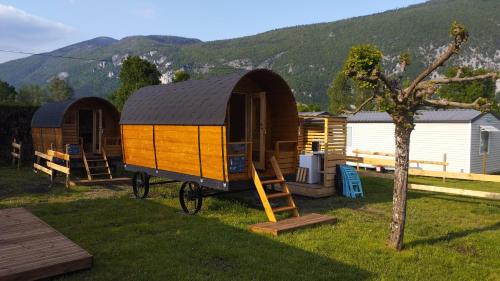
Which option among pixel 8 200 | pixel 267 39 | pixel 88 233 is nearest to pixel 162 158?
pixel 88 233

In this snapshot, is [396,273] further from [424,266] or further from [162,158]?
[162,158]

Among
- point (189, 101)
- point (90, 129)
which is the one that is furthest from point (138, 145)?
point (90, 129)

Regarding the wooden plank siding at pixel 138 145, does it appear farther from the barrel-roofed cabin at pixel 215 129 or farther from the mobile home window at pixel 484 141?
the mobile home window at pixel 484 141

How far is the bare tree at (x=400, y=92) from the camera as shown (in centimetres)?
699

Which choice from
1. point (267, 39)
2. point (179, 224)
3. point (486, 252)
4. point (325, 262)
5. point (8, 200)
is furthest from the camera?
point (267, 39)

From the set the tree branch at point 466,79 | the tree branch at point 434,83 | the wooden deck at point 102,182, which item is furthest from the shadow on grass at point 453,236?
the wooden deck at point 102,182

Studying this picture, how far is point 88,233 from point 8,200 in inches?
208

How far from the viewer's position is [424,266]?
6793 millimetres

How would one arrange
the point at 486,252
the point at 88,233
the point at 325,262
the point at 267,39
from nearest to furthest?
the point at 325,262, the point at 486,252, the point at 88,233, the point at 267,39

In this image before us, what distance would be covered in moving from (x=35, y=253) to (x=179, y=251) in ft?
7.71

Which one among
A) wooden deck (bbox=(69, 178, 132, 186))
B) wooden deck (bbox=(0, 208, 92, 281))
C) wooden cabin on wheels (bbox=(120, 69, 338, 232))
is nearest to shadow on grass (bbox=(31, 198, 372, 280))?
wooden deck (bbox=(0, 208, 92, 281))

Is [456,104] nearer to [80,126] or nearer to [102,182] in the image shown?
[102,182]

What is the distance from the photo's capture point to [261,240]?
8094 mm

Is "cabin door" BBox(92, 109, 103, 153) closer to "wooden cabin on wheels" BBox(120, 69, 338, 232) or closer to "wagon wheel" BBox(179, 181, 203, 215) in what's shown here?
"wooden cabin on wheels" BBox(120, 69, 338, 232)
